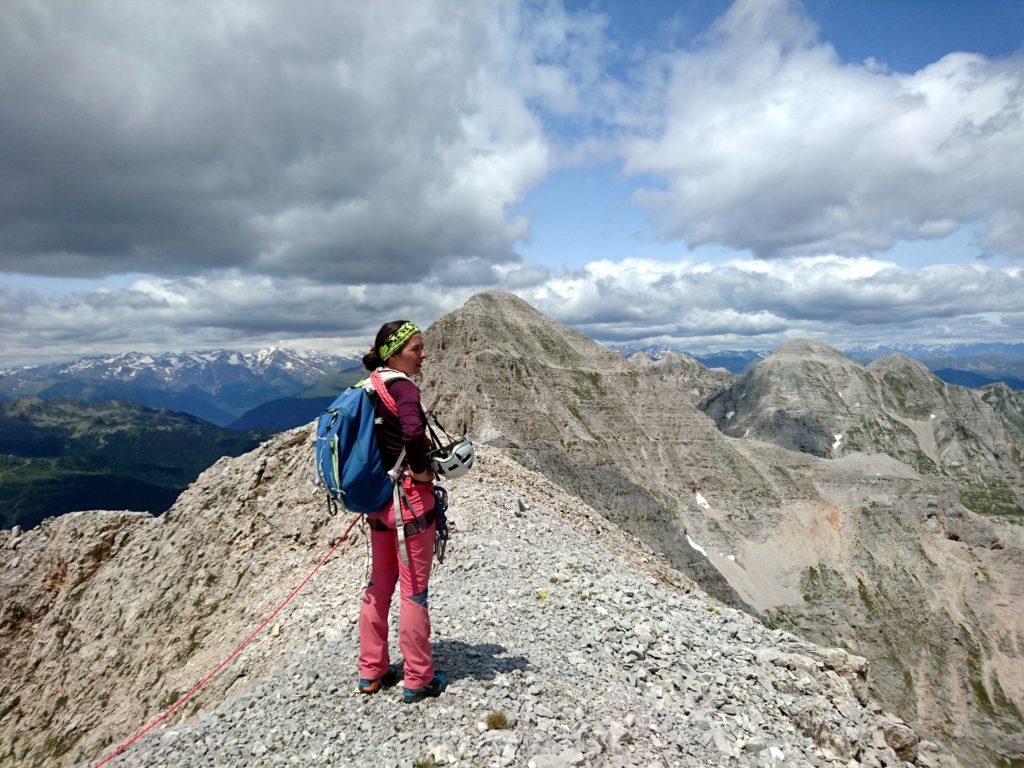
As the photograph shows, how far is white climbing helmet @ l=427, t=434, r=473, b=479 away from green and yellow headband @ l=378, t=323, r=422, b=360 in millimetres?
1651

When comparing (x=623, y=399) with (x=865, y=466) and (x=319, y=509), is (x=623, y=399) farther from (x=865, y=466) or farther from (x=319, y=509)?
(x=319, y=509)

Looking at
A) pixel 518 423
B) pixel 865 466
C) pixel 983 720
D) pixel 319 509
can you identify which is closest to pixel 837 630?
pixel 983 720

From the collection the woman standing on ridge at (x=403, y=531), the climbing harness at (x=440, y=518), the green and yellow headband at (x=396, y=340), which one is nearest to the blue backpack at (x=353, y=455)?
the woman standing on ridge at (x=403, y=531)

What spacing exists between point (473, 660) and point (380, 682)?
1.54 metres

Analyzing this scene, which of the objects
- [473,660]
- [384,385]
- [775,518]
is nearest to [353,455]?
[384,385]

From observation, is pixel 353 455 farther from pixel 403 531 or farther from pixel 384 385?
pixel 403 531

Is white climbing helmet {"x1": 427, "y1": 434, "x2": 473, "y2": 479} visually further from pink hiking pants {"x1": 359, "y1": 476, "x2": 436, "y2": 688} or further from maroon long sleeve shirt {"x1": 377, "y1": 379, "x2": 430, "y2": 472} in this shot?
pink hiking pants {"x1": 359, "y1": 476, "x2": 436, "y2": 688}

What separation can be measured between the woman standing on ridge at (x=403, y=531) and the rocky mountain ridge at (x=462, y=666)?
0.50m

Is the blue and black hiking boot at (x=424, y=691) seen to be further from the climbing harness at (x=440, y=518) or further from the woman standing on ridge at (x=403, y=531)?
the climbing harness at (x=440, y=518)

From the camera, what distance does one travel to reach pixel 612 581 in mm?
12391

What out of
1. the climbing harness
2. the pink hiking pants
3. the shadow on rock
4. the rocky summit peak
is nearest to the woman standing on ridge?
the pink hiking pants

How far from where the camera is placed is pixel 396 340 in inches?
320

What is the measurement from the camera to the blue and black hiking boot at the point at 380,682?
8.13 m

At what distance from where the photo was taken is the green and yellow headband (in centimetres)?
808
